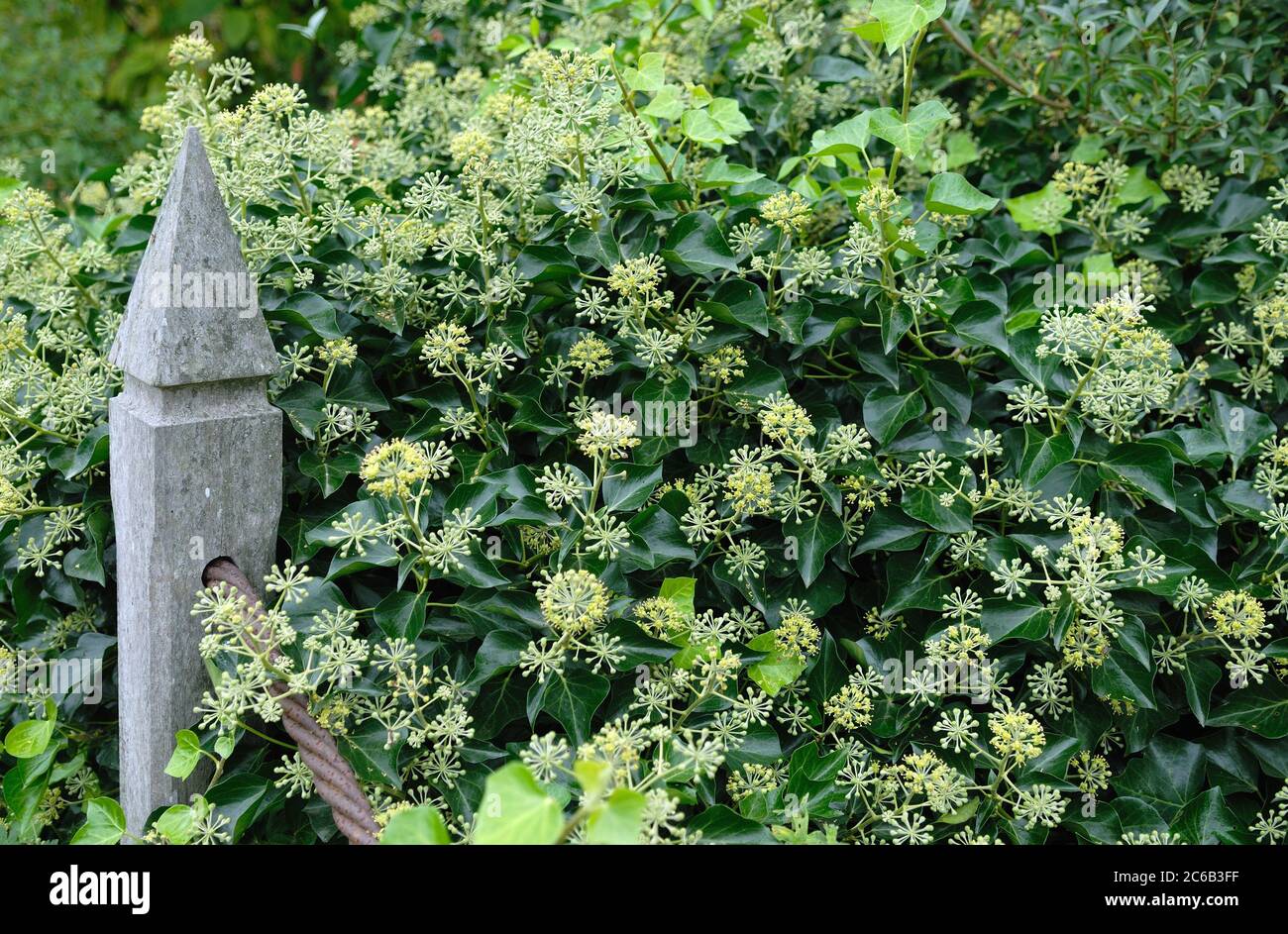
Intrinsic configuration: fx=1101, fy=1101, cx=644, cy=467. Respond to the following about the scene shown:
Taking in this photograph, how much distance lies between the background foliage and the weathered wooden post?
0.07m

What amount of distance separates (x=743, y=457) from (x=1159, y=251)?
3.63ft

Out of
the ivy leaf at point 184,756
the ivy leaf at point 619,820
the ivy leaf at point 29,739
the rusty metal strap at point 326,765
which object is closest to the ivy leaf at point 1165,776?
the ivy leaf at point 619,820

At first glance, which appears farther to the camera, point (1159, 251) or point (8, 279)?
point (1159, 251)

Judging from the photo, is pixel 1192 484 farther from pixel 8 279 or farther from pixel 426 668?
pixel 8 279

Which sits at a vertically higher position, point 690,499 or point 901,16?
point 901,16

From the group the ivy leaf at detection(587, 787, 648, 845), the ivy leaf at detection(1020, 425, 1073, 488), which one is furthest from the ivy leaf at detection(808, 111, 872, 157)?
the ivy leaf at detection(587, 787, 648, 845)

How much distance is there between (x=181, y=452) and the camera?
144 cm

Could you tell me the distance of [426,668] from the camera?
138cm

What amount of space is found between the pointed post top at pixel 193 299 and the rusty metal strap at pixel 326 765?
0.97ft

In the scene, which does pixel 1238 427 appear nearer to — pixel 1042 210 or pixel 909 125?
pixel 1042 210

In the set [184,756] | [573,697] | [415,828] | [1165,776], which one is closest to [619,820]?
[415,828]

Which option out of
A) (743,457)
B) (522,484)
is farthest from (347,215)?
(743,457)

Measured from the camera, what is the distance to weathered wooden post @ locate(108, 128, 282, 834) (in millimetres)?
1423

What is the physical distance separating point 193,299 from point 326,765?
613mm
